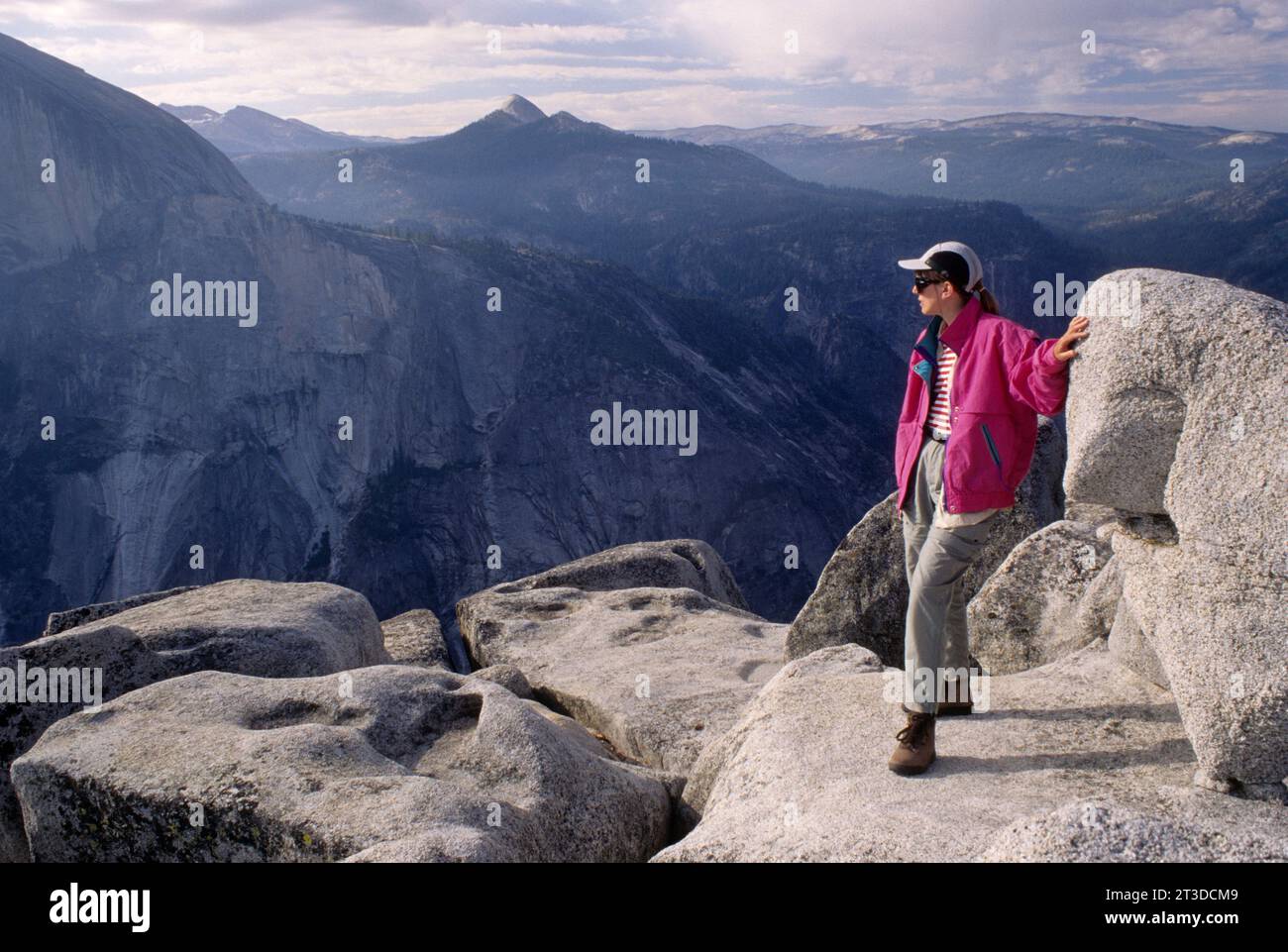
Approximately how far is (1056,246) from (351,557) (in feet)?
314

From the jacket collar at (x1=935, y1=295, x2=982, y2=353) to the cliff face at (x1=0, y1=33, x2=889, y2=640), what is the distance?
60.4m

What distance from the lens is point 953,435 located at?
5402mm

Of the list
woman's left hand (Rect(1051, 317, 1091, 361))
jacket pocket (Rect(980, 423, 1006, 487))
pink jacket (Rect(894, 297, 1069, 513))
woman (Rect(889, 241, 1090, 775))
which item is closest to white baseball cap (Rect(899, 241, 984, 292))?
woman (Rect(889, 241, 1090, 775))

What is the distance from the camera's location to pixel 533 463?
75.1 meters

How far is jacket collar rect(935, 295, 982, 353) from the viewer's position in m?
5.59

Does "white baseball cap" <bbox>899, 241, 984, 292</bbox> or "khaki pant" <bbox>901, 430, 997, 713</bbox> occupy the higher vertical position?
"white baseball cap" <bbox>899, 241, 984, 292</bbox>

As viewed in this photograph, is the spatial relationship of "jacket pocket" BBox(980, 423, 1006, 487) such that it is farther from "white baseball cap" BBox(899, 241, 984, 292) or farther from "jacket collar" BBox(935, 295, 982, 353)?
"white baseball cap" BBox(899, 241, 984, 292)

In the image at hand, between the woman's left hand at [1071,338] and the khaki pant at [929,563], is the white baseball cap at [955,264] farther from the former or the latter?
the khaki pant at [929,563]

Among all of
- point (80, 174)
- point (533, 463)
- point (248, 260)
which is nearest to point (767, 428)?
point (533, 463)

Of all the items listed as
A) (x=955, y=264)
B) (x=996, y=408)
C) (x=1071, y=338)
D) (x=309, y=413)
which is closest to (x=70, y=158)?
(x=309, y=413)

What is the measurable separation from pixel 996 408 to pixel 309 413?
230ft

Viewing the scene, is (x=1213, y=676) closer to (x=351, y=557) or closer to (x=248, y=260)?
(x=351, y=557)

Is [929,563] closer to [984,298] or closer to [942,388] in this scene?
[942,388]
